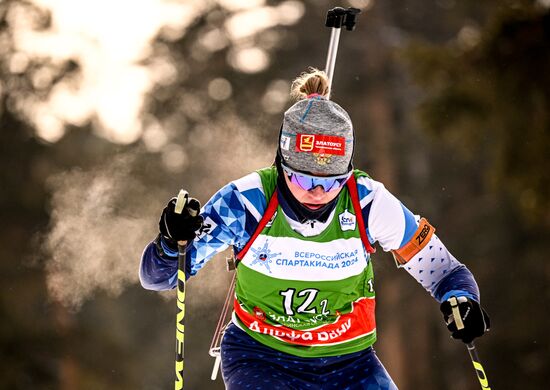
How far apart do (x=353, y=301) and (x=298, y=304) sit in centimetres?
31

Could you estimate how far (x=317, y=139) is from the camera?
14.0 ft

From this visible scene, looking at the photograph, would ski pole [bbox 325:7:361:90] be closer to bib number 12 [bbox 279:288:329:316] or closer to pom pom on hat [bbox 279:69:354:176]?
pom pom on hat [bbox 279:69:354:176]

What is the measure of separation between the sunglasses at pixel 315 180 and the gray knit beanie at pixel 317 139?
20mm

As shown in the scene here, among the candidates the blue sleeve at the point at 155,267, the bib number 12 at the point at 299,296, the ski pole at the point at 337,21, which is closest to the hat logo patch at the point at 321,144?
the bib number 12 at the point at 299,296

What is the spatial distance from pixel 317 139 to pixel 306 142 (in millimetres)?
51

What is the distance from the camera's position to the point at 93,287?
69.5ft

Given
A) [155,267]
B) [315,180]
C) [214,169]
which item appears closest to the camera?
[315,180]

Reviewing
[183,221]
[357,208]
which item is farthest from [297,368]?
[183,221]

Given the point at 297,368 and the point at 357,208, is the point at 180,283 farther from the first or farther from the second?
the point at 357,208

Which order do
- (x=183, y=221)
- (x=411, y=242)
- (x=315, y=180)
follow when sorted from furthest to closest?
(x=411, y=242), (x=315, y=180), (x=183, y=221)

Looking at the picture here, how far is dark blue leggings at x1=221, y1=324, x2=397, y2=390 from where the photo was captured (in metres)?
4.32

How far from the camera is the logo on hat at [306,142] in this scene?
425cm

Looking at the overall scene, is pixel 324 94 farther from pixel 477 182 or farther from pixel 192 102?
pixel 192 102

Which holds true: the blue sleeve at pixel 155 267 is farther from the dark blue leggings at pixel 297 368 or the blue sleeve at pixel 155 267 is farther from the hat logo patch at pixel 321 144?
the hat logo patch at pixel 321 144
